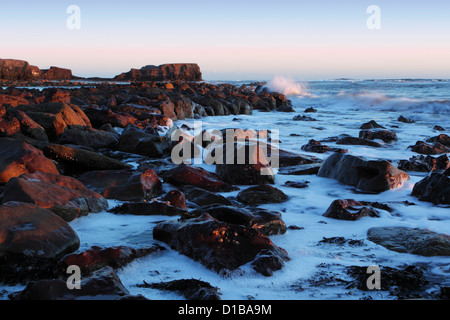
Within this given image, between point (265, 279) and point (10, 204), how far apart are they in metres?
1.80

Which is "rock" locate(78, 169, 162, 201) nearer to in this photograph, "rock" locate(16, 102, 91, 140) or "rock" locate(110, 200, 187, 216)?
"rock" locate(110, 200, 187, 216)

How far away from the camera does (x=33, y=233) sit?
99.3 inches

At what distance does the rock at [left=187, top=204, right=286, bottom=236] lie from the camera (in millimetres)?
3180

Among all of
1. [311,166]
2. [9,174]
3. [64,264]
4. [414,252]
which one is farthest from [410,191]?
[9,174]

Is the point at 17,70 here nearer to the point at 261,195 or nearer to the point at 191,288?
the point at 261,195

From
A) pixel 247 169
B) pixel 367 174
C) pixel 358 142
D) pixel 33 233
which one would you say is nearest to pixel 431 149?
pixel 358 142

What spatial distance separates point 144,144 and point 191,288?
464 cm

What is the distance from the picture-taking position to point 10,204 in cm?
273

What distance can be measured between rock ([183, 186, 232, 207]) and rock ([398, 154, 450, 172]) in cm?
343

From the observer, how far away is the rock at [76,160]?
518 centimetres

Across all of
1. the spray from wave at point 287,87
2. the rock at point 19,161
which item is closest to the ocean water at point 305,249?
the rock at point 19,161

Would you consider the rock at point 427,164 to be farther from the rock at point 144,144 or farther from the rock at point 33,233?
the rock at point 33,233

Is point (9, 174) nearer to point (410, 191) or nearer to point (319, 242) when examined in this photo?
point (319, 242)

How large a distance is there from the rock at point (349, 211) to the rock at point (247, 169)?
1.34 meters
